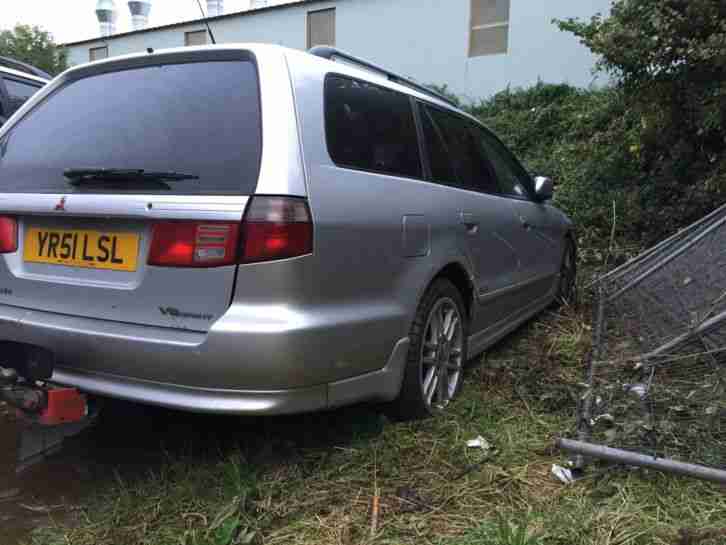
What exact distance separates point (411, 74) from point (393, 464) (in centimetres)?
1408

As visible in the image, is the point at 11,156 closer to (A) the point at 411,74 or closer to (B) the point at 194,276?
(B) the point at 194,276

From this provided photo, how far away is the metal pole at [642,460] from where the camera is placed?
6.75 feet

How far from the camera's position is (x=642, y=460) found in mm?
2150

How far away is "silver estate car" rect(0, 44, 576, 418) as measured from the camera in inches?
78.9

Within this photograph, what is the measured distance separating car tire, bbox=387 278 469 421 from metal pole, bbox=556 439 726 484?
2.10ft

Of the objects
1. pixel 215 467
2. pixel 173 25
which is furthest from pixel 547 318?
pixel 173 25

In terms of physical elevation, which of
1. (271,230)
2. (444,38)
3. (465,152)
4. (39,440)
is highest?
(444,38)

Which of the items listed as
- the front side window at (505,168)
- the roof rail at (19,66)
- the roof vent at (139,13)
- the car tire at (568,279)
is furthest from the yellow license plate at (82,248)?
the roof vent at (139,13)

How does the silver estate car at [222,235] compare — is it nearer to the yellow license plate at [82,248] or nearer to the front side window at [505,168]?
the yellow license plate at [82,248]

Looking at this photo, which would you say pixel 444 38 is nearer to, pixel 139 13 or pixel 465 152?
pixel 465 152

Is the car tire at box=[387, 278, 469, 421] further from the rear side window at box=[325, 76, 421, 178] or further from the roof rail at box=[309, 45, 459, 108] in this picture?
the roof rail at box=[309, 45, 459, 108]

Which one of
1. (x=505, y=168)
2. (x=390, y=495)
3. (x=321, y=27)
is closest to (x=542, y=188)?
(x=505, y=168)

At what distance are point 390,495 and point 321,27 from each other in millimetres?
16246

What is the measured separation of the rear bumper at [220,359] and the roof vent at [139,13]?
22.9 meters
